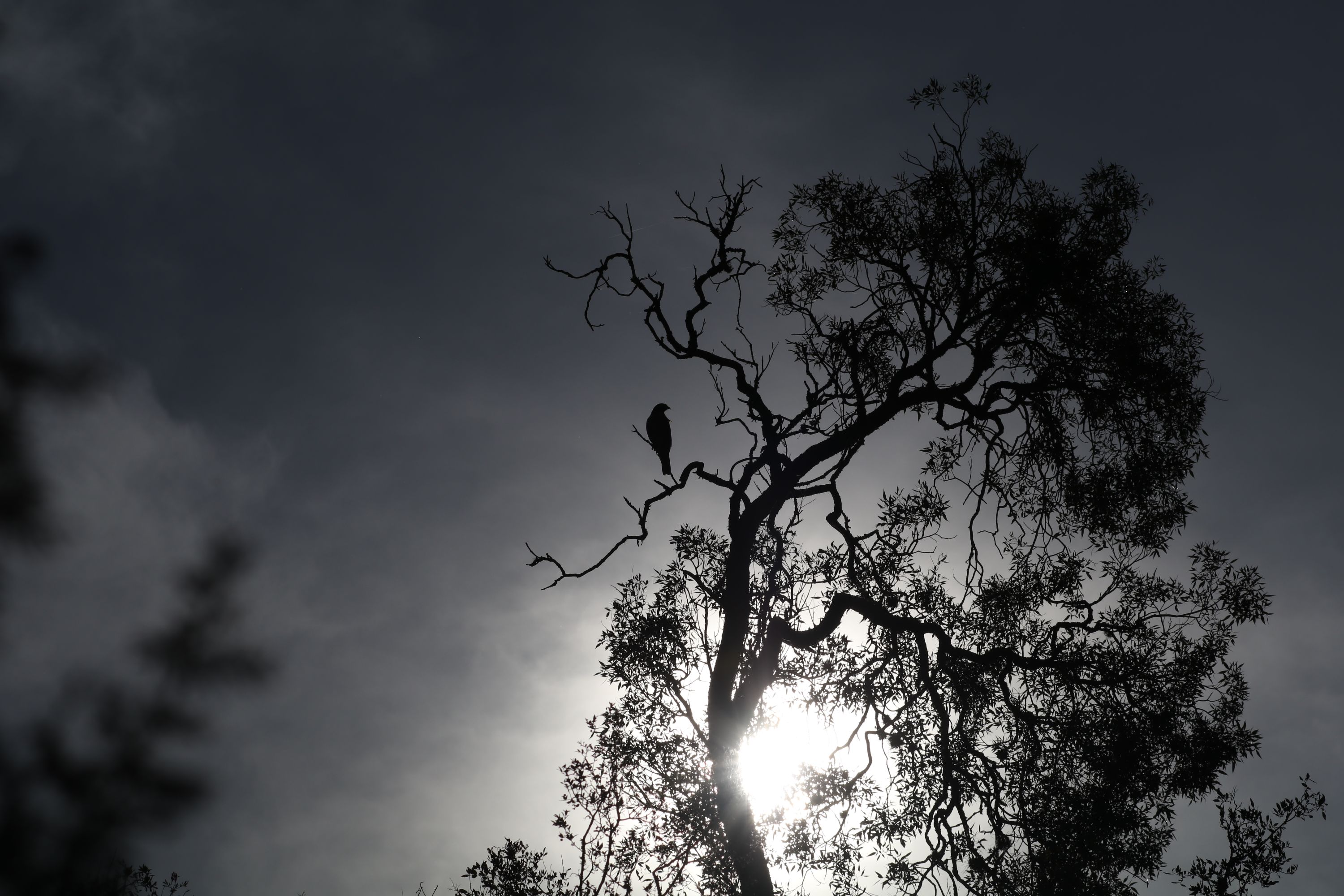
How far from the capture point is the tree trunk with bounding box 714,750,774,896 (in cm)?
973

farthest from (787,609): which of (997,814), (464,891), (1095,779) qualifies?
(464,891)

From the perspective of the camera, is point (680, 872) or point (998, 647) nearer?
point (680, 872)

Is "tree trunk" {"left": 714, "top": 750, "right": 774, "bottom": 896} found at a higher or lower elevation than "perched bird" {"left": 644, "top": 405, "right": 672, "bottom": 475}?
lower

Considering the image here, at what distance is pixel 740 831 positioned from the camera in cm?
998

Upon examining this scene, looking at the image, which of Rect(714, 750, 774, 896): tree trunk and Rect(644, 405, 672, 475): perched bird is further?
Rect(644, 405, 672, 475): perched bird

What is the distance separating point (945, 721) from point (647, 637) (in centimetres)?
445

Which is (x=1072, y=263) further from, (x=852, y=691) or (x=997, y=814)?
(x=997, y=814)

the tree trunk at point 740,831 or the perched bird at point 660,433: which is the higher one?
the perched bird at point 660,433

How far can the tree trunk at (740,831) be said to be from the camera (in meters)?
9.73

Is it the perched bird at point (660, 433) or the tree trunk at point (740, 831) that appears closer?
the tree trunk at point (740, 831)

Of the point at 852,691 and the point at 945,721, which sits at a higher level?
the point at 852,691

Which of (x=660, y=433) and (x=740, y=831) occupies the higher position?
(x=660, y=433)

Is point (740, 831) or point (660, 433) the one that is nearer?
point (740, 831)

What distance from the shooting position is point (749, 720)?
1085cm
